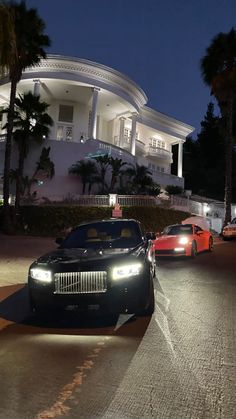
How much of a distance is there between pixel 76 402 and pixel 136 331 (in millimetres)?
2295

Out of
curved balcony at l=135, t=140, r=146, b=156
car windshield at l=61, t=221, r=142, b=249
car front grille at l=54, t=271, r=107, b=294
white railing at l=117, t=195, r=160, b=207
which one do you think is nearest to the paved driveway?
car windshield at l=61, t=221, r=142, b=249

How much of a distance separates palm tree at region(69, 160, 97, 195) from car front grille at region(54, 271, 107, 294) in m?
22.5

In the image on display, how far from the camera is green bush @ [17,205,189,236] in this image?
2430 centimetres

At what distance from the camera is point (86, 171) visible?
28125 millimetres

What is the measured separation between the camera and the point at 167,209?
26594 millimetres

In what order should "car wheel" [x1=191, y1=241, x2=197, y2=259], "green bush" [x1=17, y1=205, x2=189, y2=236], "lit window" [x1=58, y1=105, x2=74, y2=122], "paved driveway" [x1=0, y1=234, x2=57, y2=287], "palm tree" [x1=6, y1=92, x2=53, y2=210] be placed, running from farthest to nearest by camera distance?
1. "lit window" [x1=58, y1=105, x2=74, y2=122]
2. "palm tree" [x1=6, y1=92, x2=53, y2=210]
3. "green bush" [x1=17, y1=205, x2=189, y2=236]
4. "car wheel" [x1=191, y1=241, x2=197, y2=259]
5. "paved driveway" [x1=0, y1=234, x2=57, y2=287]

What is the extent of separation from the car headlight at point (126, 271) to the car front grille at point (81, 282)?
0.51ft

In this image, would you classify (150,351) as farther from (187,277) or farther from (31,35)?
(31,35)

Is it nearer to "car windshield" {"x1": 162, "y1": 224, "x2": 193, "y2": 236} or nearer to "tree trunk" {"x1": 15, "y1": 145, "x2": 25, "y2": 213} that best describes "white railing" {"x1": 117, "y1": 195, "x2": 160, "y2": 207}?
"tree trunk" {"x1": 15, "y1": 145, "x2": 25, "y2": 213}

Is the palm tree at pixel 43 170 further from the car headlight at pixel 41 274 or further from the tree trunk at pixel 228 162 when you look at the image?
the car headlight at pixel 41 274

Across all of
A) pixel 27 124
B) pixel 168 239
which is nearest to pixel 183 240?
pixel 168 239

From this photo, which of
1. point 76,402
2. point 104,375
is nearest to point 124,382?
point 104,375

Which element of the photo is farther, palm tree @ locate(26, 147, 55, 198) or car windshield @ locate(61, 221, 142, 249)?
palm tree @ locate(26, 147, 55, 198)

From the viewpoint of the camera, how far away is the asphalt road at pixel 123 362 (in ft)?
11.2
